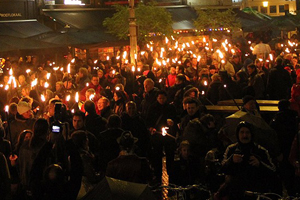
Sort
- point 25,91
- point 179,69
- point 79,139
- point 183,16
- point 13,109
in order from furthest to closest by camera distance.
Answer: point 183,16 < point 179,69 < point 25,91 < point 13,109 < point 79,139

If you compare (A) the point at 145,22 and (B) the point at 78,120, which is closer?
(B) the point at 78,120

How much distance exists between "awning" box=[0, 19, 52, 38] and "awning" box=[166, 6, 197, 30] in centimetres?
734

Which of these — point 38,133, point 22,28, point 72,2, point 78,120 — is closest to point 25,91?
point 78,120

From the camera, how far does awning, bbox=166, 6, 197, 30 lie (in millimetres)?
32344

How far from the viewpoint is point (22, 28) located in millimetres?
28797

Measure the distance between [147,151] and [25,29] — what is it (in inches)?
812

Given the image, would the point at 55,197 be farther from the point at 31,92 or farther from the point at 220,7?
the point at 220,7

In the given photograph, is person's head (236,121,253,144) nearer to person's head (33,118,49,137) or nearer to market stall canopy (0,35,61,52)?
person's head (33,118,49,137)

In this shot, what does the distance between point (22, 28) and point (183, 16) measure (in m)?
Answer: 11.5

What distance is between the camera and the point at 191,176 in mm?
8062

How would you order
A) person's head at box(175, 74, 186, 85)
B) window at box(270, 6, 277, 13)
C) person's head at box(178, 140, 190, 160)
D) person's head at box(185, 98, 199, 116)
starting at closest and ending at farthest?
1. person's head at box(178, 140, 190, 160)
2. person's head at box(185, 98, 199, 116)
3. person's head at box(175, 74, 186, 85)
4. window at box(270, 6, 277, 13)

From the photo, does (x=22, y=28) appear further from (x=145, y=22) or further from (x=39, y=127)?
(x=39, y=127)

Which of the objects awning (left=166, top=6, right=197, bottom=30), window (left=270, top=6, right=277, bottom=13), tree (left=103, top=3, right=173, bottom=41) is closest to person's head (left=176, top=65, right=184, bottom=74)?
tree (left=103, top=3, right=173, bottom=41)

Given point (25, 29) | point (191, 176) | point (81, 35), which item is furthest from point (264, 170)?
point (25, 29)
